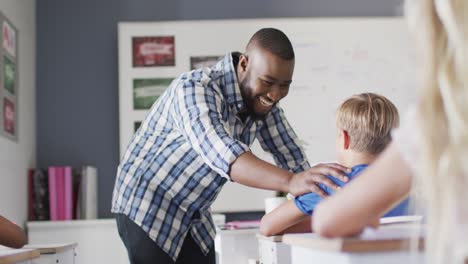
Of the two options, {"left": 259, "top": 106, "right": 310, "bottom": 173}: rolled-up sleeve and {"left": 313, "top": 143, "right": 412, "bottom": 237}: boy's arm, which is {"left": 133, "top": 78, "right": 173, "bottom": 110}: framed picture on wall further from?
{"left": 313, "top": 143, "right": 412, "bottom": 237}: boy's arm

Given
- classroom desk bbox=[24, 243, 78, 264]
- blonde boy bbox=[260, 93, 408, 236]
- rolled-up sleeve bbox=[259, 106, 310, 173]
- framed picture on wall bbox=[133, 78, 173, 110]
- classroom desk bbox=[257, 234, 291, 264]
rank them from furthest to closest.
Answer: framed picture on wall bbox=[133, 78, 173, 110]
rolled-up sleeve bbox=[259, 106, 310, 173]
classroom desk bbox=[24, 243, 78, 264]
classroom desk bbox=[257, 234, 291, 264]
blonde boy bbox=[260, 93, 408, 236]

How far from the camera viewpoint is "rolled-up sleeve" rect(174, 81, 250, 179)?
1.61 m

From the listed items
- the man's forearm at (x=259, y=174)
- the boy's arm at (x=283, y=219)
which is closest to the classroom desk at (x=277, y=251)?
the boy's arm at (x=283, y=219)

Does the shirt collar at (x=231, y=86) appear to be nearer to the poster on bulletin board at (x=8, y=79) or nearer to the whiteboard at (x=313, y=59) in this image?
the poster on bulletin board at (x=8, y=79)

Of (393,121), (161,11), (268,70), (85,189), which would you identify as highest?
(161,11)

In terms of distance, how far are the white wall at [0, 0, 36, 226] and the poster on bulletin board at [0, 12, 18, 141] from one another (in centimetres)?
5

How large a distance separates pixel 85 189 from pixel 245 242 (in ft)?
4.03

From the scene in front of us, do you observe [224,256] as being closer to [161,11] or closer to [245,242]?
A: [245,242]

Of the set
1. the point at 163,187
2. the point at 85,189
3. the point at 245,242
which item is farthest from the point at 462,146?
the point at 85,189

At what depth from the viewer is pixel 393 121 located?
70.9 inches

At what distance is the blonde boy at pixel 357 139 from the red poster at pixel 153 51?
2.12m

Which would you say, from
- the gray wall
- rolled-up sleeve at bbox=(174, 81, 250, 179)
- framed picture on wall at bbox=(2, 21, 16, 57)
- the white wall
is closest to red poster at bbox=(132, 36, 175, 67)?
the gray wall

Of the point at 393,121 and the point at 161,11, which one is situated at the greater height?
the point at 161,11

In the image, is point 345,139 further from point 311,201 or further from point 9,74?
point 9,74
